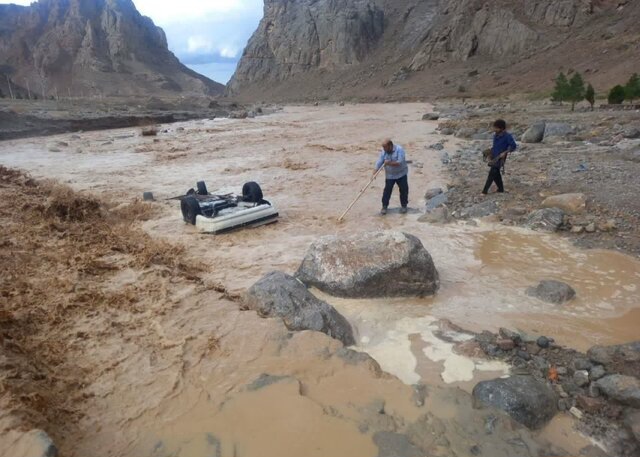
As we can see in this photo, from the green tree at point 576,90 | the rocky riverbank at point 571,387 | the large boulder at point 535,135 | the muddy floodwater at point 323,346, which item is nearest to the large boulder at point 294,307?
the muddy floodwater at point 323,346

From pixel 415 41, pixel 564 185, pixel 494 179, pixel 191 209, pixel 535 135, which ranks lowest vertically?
pixel 191 209

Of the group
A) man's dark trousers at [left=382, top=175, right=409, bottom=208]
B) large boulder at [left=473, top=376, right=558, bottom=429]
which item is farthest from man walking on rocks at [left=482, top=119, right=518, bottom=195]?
large boulder at [left=473, top=376, right=558, bottom=429]

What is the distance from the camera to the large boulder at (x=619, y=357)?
405cm

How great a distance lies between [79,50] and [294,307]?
122 metres

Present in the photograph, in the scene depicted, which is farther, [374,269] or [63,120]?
[63,120]

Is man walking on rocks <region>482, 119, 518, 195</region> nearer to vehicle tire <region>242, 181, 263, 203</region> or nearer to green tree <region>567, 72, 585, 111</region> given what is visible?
vehicle tire <region>242, 181, 263, 203</region>

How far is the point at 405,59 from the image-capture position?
7500 centimetres

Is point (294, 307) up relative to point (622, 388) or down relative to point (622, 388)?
up

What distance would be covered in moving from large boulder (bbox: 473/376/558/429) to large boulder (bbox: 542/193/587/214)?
5.51 meters

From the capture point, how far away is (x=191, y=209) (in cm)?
877

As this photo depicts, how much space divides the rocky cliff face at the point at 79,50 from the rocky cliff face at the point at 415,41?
25375mm

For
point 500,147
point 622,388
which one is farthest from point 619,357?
Answer: point 500,147

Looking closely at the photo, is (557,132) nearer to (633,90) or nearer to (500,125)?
(500,125)

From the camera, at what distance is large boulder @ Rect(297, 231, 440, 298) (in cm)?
Result: 575
